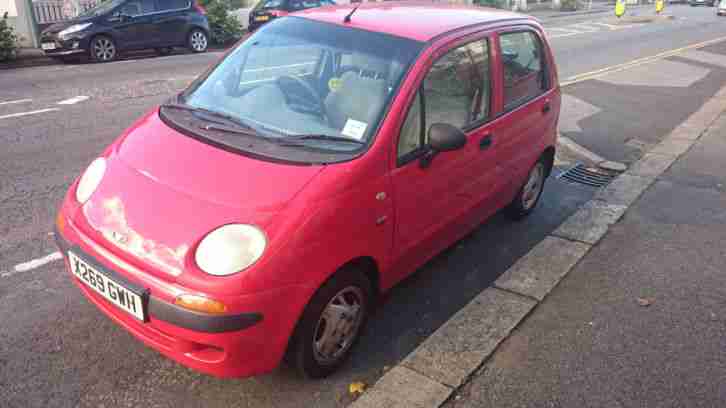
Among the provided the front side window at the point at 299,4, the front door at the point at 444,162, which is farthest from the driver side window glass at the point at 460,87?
the front side window at the point at 299,4

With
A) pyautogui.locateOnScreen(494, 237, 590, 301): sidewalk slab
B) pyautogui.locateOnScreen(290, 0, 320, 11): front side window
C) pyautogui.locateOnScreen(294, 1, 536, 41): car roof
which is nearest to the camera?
pyautogui.locateOnScreen(294, 1, 536, 41): car roof

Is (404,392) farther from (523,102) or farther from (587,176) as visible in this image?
(587,176)

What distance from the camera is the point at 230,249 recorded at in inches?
107

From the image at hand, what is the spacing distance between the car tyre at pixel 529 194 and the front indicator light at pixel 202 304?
332 cm

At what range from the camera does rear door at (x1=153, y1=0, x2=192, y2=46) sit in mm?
15039

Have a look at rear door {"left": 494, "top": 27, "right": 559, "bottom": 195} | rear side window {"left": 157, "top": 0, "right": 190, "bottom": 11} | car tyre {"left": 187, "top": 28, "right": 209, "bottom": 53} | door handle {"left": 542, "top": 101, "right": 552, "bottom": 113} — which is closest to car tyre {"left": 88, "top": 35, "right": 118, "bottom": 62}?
rear side window {"left": 157, "top": 0, "right": 190, "bottom": 11}

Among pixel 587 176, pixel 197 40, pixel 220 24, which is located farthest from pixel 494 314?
pixel 220 24

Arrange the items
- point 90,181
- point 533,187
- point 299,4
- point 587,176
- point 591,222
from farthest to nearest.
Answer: point 299,4 → point 587,176 → point 533,187 → point 591,222 → point 90,181

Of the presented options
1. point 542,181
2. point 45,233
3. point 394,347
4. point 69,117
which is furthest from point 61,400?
point 69,117

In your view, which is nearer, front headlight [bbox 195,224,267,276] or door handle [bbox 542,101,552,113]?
front headlight [bbox 195,224,267,276]

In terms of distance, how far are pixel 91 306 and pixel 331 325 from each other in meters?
1.62

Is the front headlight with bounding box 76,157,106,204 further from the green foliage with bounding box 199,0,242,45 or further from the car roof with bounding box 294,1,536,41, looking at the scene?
the green foliage with bounding box 199,0,242,45

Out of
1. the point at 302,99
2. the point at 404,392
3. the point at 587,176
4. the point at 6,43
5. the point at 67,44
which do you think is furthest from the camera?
the point at 6,43

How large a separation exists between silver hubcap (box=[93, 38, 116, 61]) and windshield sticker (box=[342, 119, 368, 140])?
40.3 feet
